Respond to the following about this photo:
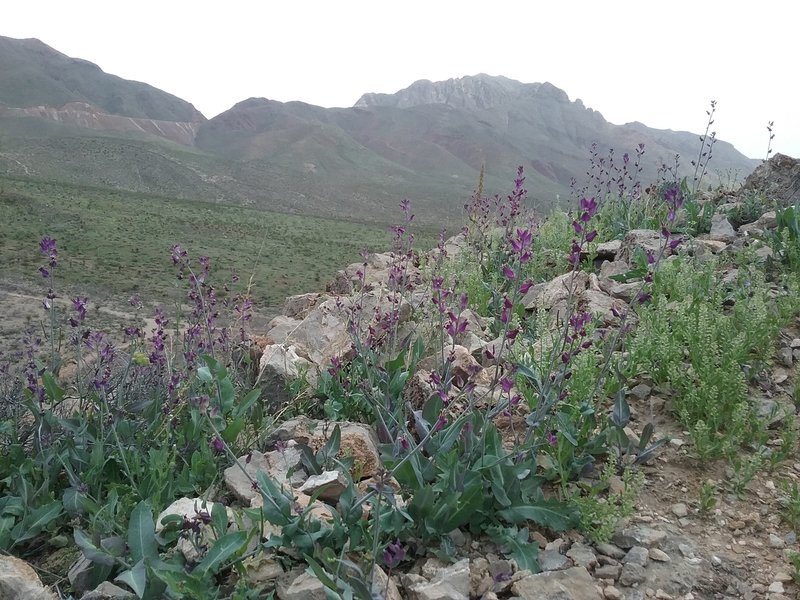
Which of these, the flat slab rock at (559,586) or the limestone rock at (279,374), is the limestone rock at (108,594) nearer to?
the flat slab rock at (559,586)

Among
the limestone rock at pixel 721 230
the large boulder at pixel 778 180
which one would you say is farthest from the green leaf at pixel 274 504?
the large boulder at pixel 778 180

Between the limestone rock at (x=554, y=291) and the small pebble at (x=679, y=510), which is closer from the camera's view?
the small pebble at (x=679, y=510)

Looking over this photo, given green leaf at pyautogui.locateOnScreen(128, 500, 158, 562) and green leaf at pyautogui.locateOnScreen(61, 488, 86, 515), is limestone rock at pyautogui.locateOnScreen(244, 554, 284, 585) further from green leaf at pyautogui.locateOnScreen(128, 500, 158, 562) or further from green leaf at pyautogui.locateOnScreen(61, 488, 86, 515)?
green leaf at pyautogui.locateOnScreen(61, 488, 86, 515)

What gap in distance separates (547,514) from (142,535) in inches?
62.0

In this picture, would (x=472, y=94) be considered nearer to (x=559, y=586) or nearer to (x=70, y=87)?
(x=70, y=87)

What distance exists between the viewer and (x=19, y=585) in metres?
2.13

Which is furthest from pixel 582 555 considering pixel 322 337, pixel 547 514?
pixel 322 337

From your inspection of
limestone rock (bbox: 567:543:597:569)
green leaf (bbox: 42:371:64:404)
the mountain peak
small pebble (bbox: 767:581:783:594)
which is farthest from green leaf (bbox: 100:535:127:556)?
the mountain peak

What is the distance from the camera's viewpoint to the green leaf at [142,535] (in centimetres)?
218

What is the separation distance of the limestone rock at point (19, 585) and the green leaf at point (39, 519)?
377 millimetres

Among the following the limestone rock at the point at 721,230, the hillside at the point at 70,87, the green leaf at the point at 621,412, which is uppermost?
the hillside at the point at 70,87

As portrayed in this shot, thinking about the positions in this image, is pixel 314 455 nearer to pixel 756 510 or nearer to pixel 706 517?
pixel 706 517

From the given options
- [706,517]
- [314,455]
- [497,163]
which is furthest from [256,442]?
[497,163]

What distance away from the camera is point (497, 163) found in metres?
126
